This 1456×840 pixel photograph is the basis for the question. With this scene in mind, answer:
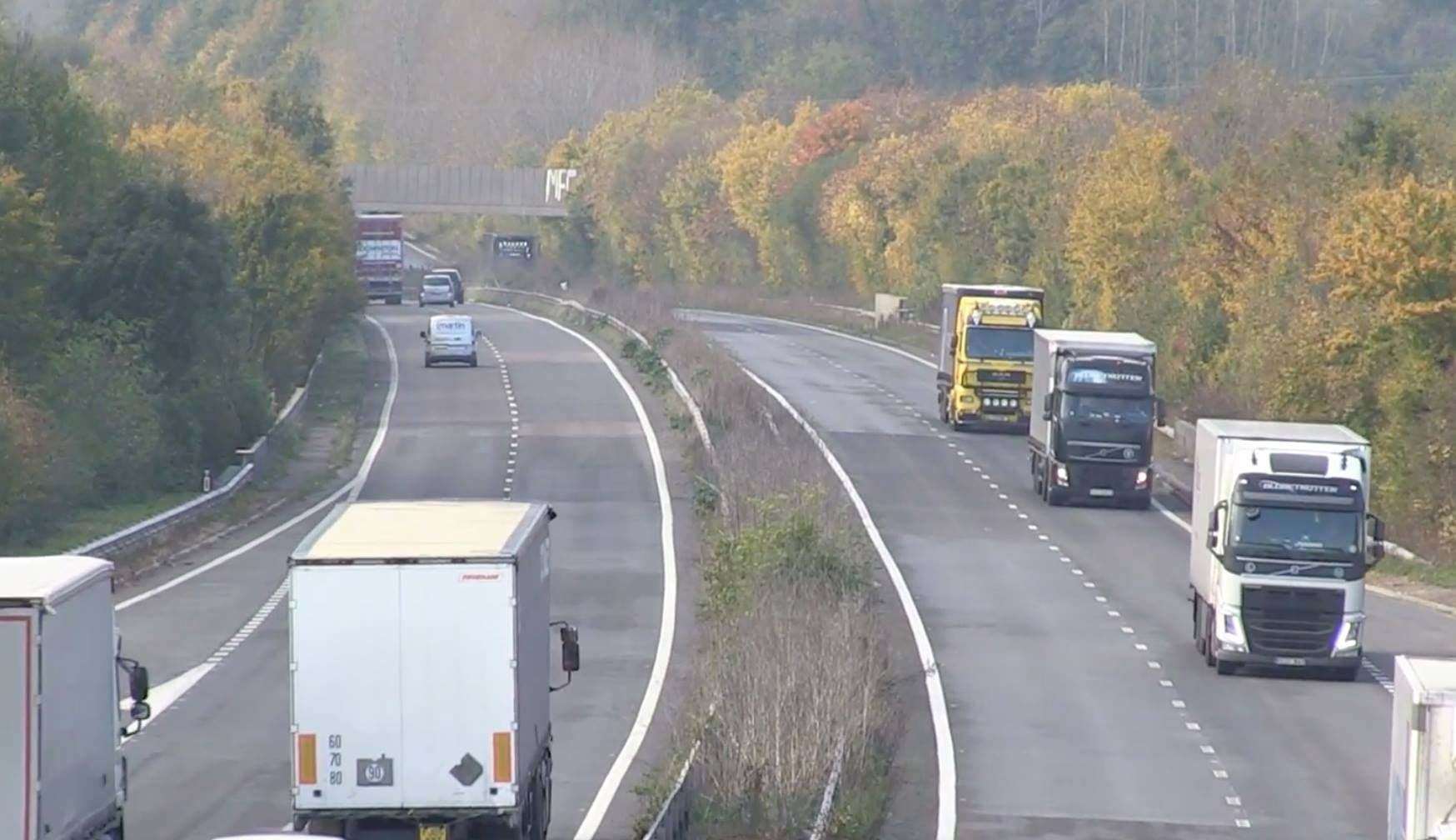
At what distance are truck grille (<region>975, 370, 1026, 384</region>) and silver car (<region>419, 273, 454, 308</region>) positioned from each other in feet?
170

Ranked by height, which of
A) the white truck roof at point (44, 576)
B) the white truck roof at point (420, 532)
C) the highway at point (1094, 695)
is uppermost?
the white truck roof at point (420, 532)

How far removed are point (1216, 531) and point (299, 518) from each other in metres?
19.4

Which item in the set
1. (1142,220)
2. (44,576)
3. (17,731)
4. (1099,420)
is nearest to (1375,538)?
(1099,420)

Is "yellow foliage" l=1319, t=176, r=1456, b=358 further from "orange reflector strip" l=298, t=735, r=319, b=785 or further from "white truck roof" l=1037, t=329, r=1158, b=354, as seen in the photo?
"orange reflector strip" l=298, t=735, r=319, b=785

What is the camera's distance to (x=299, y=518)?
1698 inches

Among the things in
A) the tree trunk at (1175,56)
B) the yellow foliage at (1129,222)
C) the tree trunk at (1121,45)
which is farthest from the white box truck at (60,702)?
the tree trunk at (1175,56)

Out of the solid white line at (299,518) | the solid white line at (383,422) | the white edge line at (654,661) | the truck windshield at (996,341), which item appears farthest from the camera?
the truck windshield at (996,341)

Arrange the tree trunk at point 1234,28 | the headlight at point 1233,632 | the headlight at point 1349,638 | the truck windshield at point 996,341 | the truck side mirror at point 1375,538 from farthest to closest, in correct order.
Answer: the tree trunk at point 1234,28 < the truck windshield at point 996,341 < the headlight at point 1233,632 < the headlight at point 1349,638 < the truck side mirror at point 1375,538

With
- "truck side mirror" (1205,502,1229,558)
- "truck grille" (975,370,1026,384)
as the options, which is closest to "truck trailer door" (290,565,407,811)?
"truck side mirror" (1205,502,1229,558)

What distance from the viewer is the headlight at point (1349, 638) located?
29.1 metres

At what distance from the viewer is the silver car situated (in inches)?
4070

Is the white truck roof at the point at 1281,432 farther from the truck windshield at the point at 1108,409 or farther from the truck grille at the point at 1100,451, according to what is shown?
the truck grille at the point at 1100,451

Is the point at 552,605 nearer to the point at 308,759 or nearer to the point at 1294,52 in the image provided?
the point at 308,759

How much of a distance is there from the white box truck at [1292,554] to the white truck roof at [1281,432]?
0.08 meters
